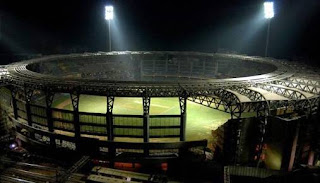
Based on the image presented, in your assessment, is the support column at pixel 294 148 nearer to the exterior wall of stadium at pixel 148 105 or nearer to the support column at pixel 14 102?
the exterior wall of stadium at pixel 148 105

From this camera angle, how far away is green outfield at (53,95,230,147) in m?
30.5

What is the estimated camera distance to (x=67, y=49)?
66562 millimetres

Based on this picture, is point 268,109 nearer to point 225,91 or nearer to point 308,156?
point 225,91

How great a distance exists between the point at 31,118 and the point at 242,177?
72.6 ft

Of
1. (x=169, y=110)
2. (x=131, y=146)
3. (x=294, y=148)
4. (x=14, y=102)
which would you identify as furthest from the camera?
(x=169, y=110)

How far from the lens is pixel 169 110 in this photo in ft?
123

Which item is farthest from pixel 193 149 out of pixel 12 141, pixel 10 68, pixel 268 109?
pixel 10 68

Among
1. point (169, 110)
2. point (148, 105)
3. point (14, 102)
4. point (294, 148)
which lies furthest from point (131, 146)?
point (169, 110)

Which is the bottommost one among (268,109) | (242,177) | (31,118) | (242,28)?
(242,177)

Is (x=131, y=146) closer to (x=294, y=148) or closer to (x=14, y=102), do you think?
(x=294, y=148)

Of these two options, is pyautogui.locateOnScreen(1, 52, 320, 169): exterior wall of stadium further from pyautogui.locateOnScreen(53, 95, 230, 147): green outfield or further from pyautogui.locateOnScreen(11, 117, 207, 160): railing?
pyautogui.locateOnScreen(53, 95, 230, 147): green outfield

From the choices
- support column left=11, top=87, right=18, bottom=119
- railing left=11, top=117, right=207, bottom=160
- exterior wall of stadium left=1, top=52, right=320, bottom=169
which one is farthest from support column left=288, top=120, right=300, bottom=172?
support column left=11, top=87, right=18, bottom=119

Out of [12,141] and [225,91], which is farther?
[12,141]

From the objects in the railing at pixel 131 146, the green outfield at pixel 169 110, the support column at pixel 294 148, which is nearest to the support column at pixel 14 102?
the railing at pixel 131 146
